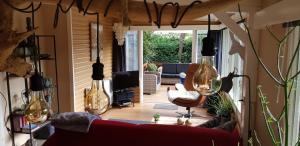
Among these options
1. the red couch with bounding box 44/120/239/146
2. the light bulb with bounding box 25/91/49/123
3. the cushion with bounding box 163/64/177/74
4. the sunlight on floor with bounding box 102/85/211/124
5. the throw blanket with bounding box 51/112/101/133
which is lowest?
the sunlight on floor with bounding box 102/85/211/124

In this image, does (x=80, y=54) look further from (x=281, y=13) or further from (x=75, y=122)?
(x=281, y=13)

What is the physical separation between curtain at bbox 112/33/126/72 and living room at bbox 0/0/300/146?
26 mm

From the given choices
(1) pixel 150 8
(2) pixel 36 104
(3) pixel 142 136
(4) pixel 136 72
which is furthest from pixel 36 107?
(4) pixel 136 72

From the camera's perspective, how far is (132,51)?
6641mm

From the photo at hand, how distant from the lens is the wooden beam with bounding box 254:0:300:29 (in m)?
1.00

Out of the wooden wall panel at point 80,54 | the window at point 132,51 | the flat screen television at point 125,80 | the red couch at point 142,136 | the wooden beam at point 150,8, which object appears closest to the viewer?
the wooden beam at point 150,8

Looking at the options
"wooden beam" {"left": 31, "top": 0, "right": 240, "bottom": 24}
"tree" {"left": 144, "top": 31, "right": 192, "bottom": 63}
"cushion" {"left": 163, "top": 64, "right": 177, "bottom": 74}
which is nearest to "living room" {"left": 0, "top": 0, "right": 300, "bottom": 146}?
"wooden beam" {"left": 31, "top": 0, "right": 240, "bottom": 24}

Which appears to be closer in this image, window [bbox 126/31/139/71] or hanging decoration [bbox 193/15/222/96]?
hanging decoration [bbox 193/15/222/96]

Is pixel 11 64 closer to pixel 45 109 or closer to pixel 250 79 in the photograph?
pixel 45 109

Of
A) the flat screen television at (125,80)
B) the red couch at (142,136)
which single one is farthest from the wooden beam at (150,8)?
the flat screen television at (125,80)

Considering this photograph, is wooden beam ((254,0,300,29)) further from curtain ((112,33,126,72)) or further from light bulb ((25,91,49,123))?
curtain ((112,33,126,72))

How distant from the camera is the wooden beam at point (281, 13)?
100 cm

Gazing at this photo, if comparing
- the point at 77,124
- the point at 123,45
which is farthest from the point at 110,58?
the point at 77,124

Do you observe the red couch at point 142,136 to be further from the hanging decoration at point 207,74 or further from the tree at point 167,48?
the tree at point 167,48
